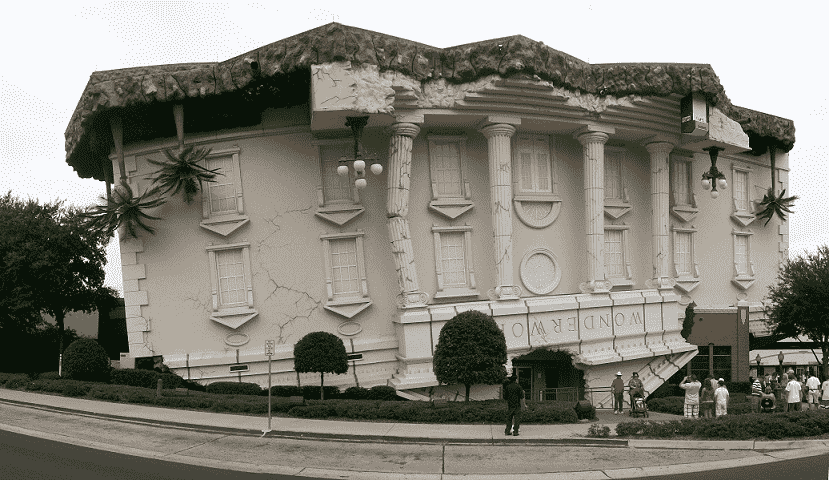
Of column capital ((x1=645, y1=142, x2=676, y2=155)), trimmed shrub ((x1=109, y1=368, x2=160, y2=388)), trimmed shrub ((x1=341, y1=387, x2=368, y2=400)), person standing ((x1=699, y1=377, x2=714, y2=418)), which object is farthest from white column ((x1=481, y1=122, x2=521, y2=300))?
trimmed shrub ((x1=109, y1=368, x2=160, y2=388))

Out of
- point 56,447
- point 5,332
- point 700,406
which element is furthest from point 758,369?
point 5,332

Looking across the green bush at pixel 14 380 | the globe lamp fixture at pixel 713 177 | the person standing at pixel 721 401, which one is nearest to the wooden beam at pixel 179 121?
the green bush at pixel 14 380

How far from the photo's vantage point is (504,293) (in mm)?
24312

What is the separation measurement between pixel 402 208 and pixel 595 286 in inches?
335

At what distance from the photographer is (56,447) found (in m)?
14.9

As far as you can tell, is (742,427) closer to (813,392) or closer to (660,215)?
(813,392)

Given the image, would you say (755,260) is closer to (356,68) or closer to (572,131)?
(572,131)

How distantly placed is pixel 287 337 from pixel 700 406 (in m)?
13.8

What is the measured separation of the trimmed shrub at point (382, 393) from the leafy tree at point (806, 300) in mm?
19503

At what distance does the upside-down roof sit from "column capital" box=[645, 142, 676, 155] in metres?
3.34

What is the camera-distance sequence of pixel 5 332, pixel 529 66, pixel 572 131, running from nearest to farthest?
pixel 529 66, pixel 572 131, pixel 5 332

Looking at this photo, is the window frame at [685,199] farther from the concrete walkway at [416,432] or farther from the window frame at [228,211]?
the window frame at [228,211]

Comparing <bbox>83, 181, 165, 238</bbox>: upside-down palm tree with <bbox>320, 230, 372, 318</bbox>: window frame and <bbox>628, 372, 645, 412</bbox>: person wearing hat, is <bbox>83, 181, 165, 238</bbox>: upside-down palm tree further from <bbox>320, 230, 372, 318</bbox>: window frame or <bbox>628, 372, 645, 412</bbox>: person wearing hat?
<bbox>628, 372, 645, 412</bbox>: person wearing hat

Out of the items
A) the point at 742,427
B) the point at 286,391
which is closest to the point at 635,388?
the point at 742,427
